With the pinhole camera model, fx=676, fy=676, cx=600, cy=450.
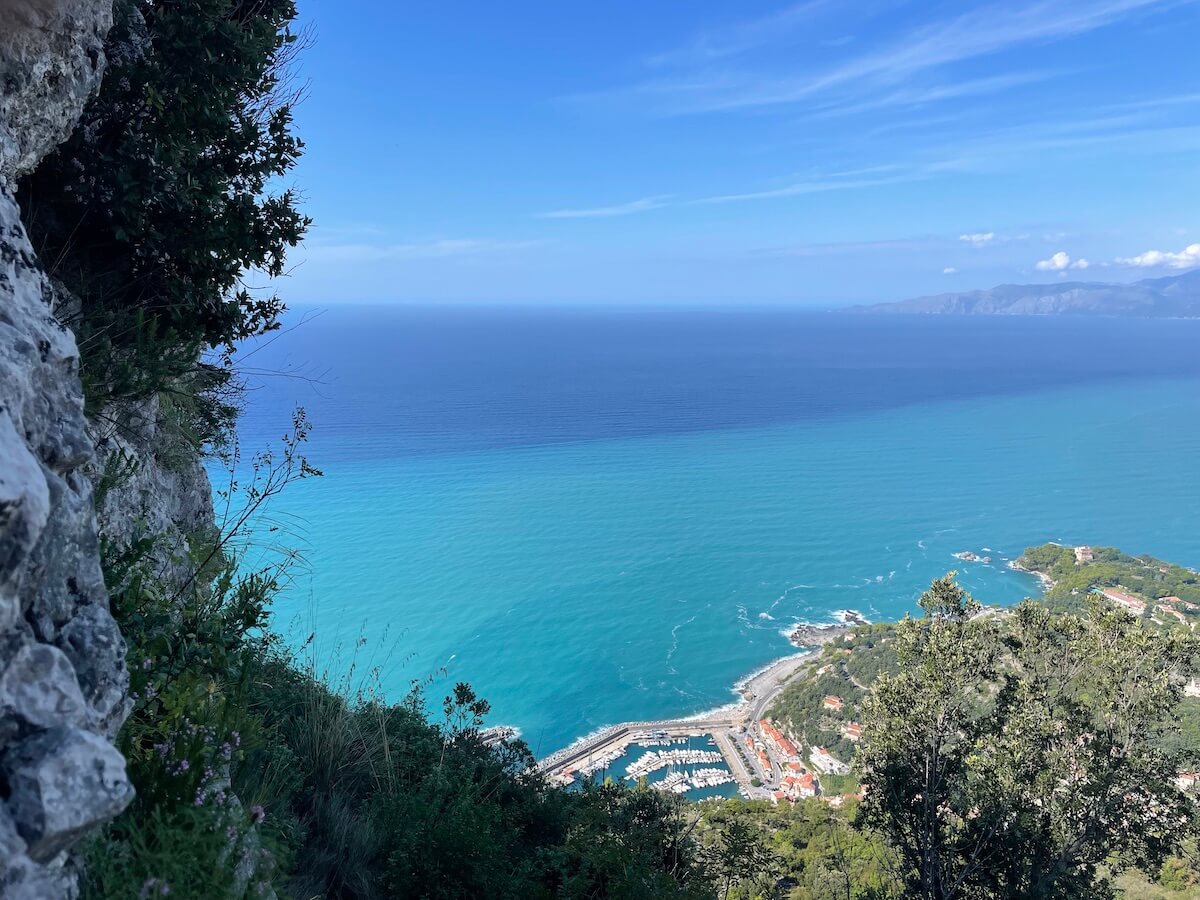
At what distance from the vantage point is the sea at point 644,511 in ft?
85.4

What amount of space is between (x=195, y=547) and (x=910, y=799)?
8776mm

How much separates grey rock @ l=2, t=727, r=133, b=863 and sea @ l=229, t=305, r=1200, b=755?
2703 mm

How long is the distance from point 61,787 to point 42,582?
672mm

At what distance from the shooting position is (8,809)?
1711 mm

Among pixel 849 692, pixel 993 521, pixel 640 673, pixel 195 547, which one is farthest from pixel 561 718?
pixel 993 521

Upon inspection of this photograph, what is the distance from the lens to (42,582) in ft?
6.95

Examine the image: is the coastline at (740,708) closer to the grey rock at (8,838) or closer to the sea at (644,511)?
the sea at (644,511)

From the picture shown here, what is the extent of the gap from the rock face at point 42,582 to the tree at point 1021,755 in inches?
351

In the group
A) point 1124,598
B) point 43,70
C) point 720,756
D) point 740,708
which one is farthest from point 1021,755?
point 1124,598

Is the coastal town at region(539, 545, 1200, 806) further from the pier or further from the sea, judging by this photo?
the sea

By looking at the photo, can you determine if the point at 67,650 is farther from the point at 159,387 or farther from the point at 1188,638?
the point at 1188,638

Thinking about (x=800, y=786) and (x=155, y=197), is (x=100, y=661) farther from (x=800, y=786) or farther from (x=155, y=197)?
(x=800, y=786)

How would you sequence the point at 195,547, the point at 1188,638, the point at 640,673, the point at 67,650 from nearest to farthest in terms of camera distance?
the point at 67,650 < the point at 195,547 < the point at 1188,638 < the point at 640,673

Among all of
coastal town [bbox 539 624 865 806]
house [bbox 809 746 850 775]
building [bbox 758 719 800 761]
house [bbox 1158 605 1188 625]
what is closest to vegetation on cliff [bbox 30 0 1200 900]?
coastal town [bbox 539 624 865 806]
